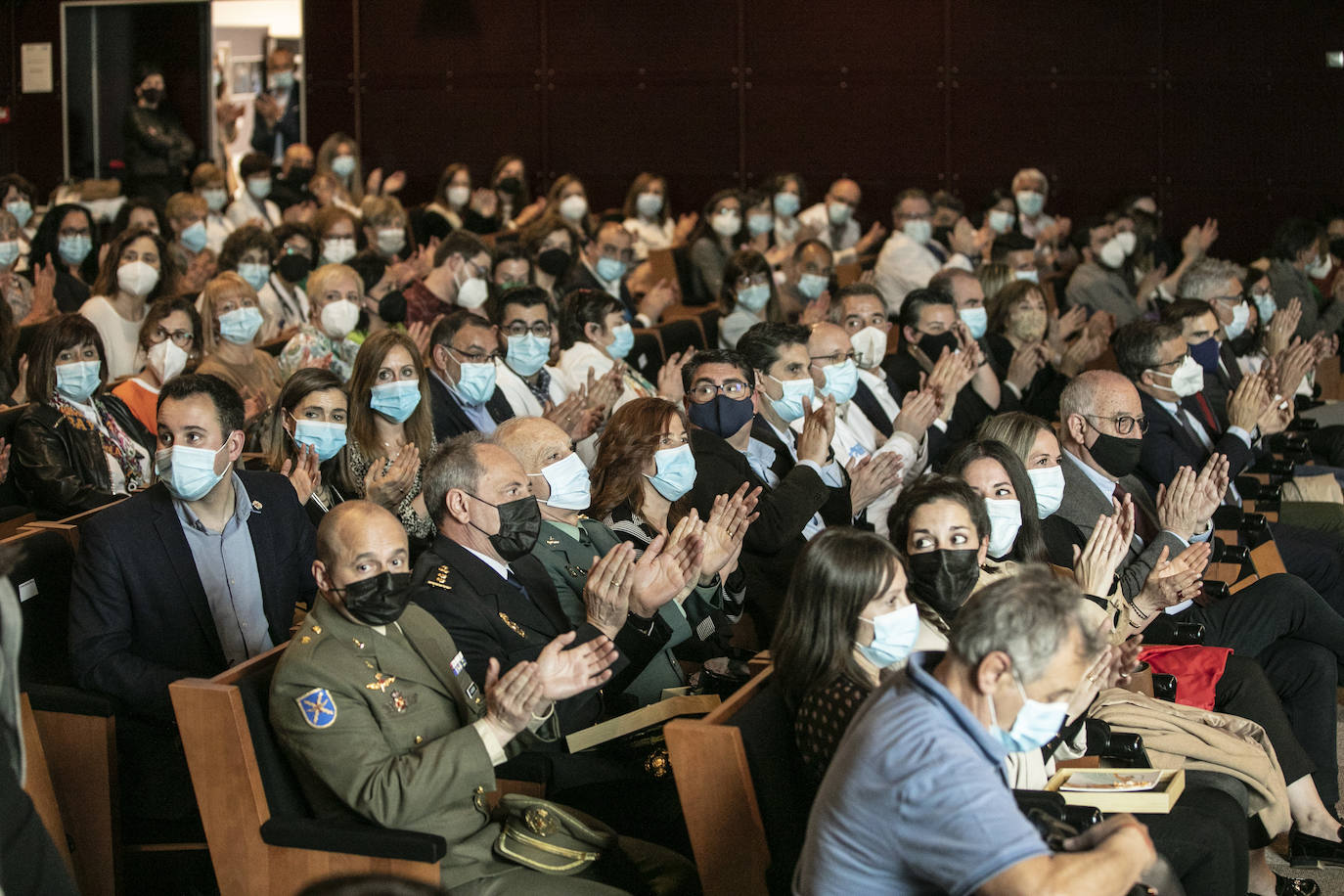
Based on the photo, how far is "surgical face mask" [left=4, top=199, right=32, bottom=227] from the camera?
8.72 metres

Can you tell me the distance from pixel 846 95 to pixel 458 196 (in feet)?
11.9

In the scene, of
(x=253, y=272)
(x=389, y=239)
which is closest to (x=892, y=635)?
(x=253, y=272)

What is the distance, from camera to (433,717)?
2762 mm

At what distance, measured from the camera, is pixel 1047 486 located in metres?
4.18

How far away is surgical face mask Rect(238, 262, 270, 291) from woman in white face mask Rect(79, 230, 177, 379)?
519 mm

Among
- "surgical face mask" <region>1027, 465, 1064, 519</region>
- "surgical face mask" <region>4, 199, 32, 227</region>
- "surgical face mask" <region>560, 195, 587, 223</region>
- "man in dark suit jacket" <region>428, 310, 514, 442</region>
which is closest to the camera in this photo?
"surgical face mask" <region>1027, 465, 1064, 519</region>

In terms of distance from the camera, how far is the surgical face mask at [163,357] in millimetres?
5020

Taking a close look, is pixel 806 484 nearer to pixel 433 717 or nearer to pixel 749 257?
pixel 433 717

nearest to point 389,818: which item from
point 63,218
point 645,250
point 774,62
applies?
point 63,218

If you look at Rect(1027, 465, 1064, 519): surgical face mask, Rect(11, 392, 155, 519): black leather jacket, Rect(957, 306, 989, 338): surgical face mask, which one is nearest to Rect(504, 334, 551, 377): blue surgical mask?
Rect(11, 392, 155, 519): black leather jacket

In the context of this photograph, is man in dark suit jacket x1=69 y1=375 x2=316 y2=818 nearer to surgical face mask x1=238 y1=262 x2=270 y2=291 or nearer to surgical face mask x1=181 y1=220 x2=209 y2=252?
surgical face mask x1=238 y1=262 x2=270 y2=291

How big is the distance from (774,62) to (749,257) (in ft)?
17.7

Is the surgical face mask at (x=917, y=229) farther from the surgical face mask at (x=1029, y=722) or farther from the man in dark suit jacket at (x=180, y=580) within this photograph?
the surgical face mask at (x=1029, y=722)

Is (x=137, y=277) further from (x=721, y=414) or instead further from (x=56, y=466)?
(x=721, y=414)
